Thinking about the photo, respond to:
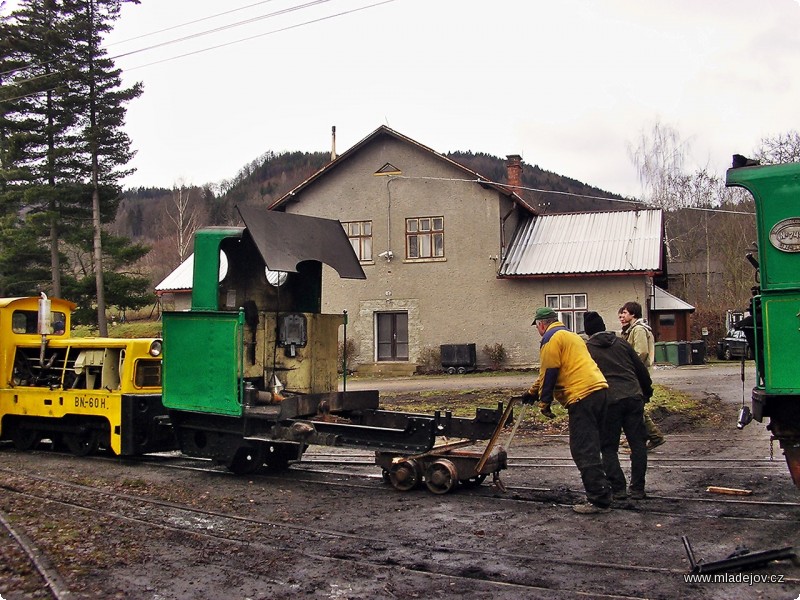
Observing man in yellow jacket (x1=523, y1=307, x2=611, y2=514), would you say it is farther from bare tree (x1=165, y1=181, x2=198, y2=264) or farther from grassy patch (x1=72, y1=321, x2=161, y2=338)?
bare tree (x1=165, y1=181, x2=198, y2=264)

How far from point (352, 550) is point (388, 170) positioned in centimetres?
2332

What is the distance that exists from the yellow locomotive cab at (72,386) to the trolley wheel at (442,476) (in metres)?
3.97

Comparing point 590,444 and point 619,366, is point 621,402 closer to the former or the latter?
point 619,366

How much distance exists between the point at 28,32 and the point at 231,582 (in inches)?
1138

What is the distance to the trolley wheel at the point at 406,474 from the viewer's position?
8664 mm

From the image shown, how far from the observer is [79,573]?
18.8 ft

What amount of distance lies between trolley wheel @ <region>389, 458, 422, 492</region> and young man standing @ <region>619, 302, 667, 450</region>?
2.60m

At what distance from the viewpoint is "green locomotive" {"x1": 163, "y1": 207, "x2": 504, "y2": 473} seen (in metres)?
8.93

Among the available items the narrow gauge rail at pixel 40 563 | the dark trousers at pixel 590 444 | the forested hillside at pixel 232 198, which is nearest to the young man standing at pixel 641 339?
the dark trousers at pixel 590 444

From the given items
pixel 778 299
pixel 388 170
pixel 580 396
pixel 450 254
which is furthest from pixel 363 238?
pixel 778 299

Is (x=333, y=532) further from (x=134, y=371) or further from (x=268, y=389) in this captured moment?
(x=134, y=371)

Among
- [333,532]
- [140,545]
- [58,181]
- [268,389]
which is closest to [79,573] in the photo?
[140,545]

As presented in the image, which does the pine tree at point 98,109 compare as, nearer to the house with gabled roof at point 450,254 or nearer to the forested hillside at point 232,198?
the house with gabled roof at point 450,254

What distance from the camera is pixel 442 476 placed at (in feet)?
27.8
